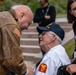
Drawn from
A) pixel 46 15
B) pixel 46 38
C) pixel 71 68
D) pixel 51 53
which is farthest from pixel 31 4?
pixel 71 68

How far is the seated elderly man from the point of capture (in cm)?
306

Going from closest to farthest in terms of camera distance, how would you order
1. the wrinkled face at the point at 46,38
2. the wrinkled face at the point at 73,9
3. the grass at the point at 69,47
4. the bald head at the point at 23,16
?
the bald head at the point at 23,16, the wrinkled face at the point at 46,38, the wrinkled face at the point at 73,9, the grass at the point at 69,47

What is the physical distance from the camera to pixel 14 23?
291cm

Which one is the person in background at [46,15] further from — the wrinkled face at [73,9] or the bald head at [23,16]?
the bald head at [23,16]

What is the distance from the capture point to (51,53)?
3139 mm

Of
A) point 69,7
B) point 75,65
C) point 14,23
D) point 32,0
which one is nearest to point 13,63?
point 14,23

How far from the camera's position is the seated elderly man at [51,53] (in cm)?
306

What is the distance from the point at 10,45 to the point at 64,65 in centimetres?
61

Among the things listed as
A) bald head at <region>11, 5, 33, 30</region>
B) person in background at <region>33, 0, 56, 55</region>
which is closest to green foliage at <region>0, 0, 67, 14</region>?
person in background at <region>33, 0, 56, 55</region>

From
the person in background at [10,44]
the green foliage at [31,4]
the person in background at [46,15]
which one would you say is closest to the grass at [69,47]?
the person in background at [46,15]

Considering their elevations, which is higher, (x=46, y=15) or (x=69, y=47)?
(x=46, y=15)

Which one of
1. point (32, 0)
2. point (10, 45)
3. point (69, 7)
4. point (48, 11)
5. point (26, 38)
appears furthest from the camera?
point (32, 0)

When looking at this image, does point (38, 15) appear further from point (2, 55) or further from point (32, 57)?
point (2, 55)

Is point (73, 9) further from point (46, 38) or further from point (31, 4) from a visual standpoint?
point (31, 4)
